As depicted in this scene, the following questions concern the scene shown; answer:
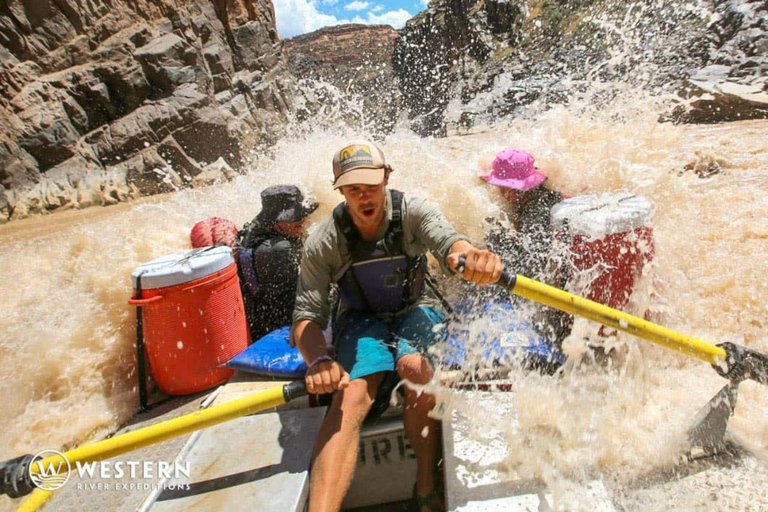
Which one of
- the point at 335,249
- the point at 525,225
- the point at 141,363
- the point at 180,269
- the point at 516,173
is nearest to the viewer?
the point at 335,249

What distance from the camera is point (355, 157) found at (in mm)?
2037

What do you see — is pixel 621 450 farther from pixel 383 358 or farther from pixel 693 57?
pixel 693 57

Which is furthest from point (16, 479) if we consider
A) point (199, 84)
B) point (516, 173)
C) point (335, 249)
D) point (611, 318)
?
point (199, 84)

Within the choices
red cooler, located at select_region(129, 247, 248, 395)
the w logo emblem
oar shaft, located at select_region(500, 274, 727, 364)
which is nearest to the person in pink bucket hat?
oar shaft, located at select_region(500, 274, 727, 364)

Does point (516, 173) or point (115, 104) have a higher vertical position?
point (115, 104)

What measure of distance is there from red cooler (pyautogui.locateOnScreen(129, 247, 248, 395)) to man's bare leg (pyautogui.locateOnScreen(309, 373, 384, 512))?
3.79 feet

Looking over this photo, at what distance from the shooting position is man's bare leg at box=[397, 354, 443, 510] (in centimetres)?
200

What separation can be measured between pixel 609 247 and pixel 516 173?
1.17 metres

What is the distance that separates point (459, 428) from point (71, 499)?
1.79m

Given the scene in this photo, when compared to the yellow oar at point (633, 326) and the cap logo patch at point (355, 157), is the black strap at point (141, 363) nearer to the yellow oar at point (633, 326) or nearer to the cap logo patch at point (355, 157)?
the cap logo patch at point (355, 157)

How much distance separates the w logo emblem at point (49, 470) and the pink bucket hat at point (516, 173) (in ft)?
9.56

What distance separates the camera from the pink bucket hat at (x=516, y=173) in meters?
3.23

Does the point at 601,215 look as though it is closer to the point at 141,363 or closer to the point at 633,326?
the point at 633,326

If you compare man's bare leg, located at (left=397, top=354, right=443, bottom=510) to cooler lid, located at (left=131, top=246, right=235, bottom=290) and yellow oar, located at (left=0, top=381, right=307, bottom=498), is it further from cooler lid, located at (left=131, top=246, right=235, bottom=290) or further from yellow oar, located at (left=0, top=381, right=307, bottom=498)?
cooler lid, located at (left=131, top=246, right=235, bottom=290)
